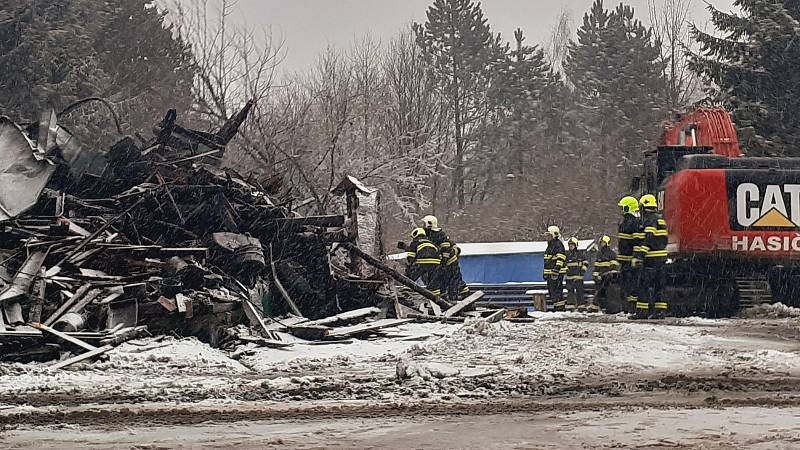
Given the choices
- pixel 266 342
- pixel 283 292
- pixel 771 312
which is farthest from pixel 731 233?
pixel 266 342

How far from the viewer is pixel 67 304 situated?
32.3 ft

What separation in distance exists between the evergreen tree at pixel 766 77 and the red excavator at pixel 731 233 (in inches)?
526

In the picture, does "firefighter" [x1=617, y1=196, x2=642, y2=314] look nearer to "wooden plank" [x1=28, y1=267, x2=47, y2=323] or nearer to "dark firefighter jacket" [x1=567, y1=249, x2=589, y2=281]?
"dark firefighter jacket" [x1=567, y1=249, x2=589, y2=281]

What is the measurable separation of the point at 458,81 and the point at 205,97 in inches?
979

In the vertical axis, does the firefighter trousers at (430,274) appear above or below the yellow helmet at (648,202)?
below

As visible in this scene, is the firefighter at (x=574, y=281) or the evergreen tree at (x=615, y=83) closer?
the firefighter at (x=574, y=281)

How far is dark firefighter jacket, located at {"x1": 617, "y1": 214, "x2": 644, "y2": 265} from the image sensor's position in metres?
15.8

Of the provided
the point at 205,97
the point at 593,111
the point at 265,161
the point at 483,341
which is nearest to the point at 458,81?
the point at 593,111

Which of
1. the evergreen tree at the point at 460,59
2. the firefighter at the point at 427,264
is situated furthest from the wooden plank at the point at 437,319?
the evergreen tree at the point at 460,59

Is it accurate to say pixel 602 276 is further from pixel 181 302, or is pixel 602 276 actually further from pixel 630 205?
pixel 181 302

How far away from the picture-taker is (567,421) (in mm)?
6371

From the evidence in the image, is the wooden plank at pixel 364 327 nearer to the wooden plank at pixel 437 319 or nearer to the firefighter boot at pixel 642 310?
the wooden plank at pixel 437 319

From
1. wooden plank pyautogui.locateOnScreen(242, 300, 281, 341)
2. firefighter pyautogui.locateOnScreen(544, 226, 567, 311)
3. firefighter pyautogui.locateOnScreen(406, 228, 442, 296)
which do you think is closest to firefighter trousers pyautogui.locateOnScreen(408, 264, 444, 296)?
firefighter pyautogui.locateOnScreen(406, 228, 442, 296)

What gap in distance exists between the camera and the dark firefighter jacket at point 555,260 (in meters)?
20.7
